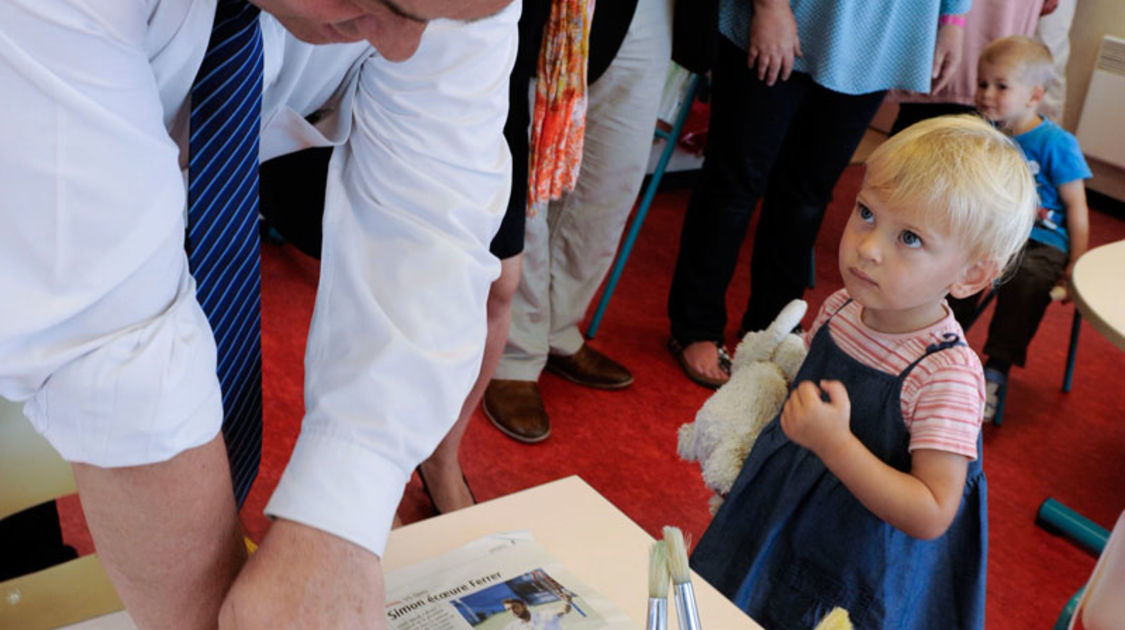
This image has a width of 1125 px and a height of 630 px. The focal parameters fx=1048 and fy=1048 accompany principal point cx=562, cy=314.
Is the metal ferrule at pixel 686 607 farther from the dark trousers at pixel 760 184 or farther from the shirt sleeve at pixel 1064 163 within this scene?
the shirt sleeve at pixel 1064 163

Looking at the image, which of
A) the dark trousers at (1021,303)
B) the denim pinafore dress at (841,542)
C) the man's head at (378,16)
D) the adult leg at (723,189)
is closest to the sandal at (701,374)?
the adult leg at (723,189)

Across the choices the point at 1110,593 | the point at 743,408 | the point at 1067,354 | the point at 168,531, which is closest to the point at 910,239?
the point at 743,408

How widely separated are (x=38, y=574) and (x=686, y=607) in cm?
74

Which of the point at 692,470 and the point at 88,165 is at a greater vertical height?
the point at 88,165

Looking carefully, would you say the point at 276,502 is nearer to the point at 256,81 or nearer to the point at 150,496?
the point at 150,496

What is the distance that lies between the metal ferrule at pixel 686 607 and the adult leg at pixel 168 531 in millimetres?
322

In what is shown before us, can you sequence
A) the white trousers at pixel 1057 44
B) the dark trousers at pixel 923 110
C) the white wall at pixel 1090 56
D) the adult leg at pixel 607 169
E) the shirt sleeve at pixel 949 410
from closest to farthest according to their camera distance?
the shirt sleeve at pixel 949 410 → the adult leg at pixel 607 169 → the dark trousers at pixel 923 110 → the white trousers at pixel 1057 44 → the white wall at pixel 1090 56

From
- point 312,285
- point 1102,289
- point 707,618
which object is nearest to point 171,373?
point 707,618

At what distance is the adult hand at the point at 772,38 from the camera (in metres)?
2.19

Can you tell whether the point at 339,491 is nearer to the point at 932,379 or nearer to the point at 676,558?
the point at 676,558

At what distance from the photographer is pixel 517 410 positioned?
2.25 meters

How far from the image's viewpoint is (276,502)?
0.77 meters

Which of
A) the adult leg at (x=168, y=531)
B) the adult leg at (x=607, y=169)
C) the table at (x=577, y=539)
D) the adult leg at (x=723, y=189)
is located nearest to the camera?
the adult leg at (x=168, y=531)

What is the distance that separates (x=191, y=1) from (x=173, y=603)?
0.42 metres
